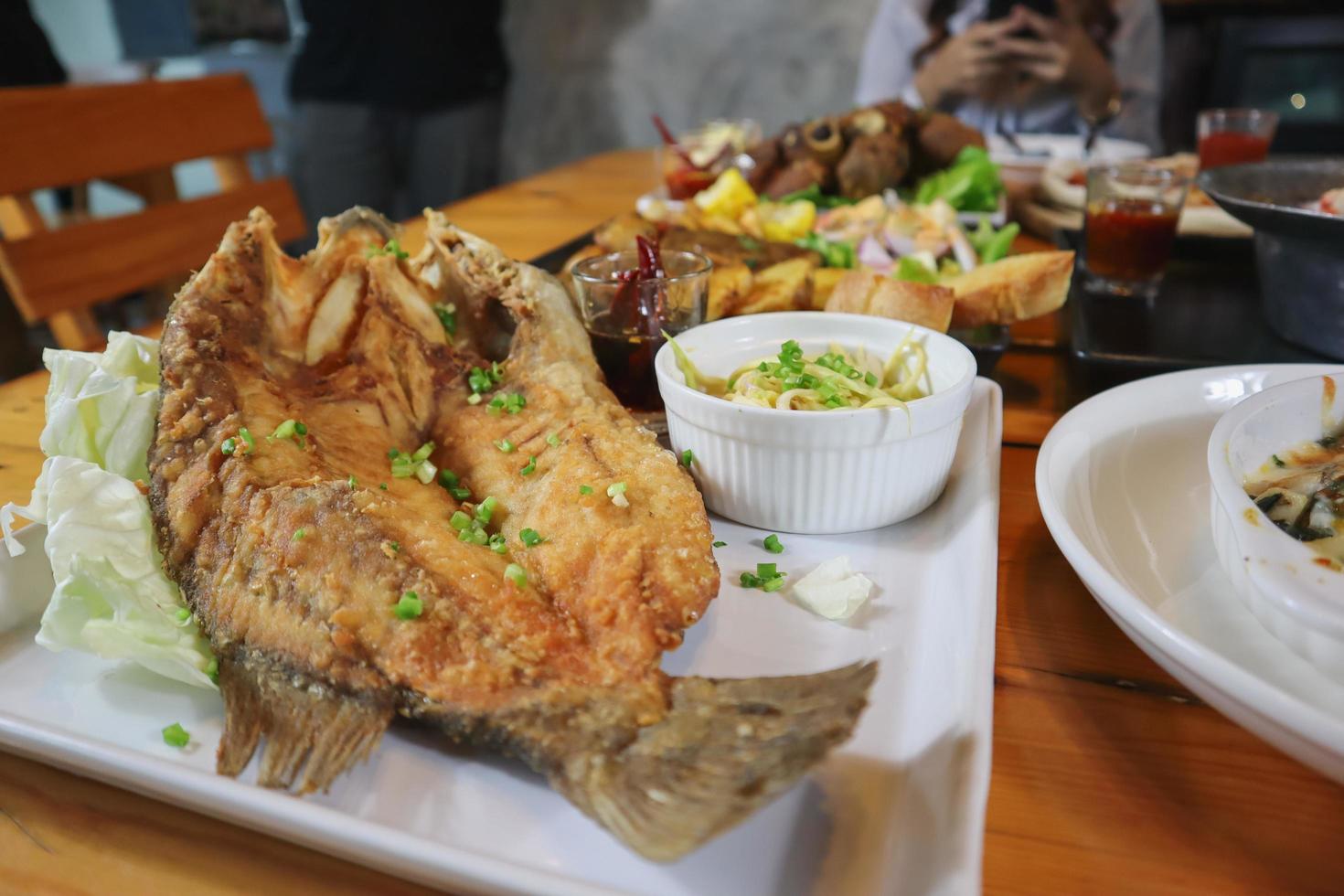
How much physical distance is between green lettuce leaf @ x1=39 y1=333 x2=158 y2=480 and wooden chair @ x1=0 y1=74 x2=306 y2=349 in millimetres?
1360

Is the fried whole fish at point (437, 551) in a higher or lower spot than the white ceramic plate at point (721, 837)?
higher

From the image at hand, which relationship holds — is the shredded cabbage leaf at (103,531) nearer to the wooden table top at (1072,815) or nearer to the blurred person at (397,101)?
the wooden table top at (1072,815)

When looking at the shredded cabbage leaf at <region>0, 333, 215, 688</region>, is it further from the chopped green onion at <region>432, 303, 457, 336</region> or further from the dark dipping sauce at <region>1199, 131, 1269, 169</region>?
the dark dipping sauce at <region>1199, 131, 1269, 169</region>

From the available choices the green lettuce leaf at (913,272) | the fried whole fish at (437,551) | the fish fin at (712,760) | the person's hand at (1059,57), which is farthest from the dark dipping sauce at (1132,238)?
the person's hand at (1059,57)

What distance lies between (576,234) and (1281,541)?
2872mm

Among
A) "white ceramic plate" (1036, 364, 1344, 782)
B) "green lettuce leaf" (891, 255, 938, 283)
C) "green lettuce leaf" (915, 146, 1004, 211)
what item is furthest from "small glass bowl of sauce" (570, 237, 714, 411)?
"green lettuce leaf" (915, 146, 1004, 211)

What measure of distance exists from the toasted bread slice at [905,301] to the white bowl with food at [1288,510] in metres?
0.78

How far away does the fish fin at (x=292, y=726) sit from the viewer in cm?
99

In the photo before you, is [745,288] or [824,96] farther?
[824,96]

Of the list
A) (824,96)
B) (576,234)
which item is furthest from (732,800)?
(824,96)

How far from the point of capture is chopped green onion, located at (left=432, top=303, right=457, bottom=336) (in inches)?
73.9

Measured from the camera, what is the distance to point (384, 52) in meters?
6.15

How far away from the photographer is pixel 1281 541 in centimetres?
104

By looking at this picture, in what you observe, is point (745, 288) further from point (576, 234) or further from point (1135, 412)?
point (576, 234)
